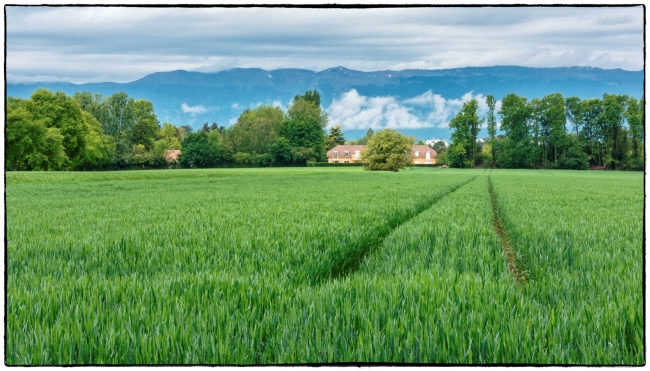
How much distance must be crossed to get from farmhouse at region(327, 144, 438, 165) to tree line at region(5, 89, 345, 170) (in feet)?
16.2

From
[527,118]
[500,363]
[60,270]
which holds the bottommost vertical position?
[500,363]

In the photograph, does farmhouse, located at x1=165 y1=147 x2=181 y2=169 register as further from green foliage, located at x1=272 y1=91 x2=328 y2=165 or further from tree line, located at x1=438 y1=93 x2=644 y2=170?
tree line, located at x1=438 y1=93 x2=644 y2=170

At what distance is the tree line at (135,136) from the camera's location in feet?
29.8

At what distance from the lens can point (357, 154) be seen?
69.8 meters

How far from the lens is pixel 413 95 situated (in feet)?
20.6

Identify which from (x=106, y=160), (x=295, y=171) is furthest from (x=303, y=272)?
(x=295, y=171)

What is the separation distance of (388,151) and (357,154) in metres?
6.95

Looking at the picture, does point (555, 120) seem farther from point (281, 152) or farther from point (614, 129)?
point (281, 152)

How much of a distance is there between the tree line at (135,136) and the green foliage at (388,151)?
11.5m

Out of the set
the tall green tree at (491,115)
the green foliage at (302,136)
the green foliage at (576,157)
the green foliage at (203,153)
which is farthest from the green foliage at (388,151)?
the green foliage at (576,157)

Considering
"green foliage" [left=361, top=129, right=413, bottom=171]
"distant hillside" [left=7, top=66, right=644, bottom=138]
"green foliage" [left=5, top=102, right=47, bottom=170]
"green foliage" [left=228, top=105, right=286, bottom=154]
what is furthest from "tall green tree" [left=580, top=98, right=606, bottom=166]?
"green foliage" [left=361, top=129, right=413, bottom=171]

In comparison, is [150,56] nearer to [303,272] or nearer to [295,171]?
[303,272]

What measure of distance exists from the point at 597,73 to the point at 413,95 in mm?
2110

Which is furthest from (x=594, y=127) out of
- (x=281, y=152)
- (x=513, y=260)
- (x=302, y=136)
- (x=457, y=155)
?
(x=302, y=136)
